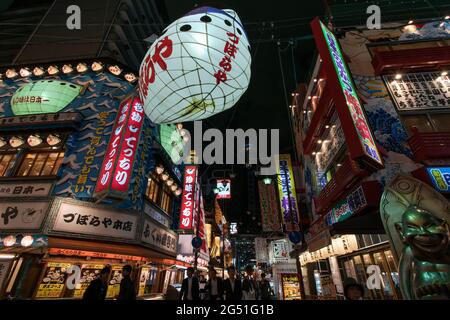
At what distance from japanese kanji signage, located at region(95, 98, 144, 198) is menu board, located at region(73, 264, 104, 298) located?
13.6 ft

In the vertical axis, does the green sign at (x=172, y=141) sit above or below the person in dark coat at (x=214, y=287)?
above

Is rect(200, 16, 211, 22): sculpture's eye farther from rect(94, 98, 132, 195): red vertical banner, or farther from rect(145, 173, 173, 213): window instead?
rect(145, 173, 173, 213): window

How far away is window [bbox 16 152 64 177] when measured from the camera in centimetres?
1137

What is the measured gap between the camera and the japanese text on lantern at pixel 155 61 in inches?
177

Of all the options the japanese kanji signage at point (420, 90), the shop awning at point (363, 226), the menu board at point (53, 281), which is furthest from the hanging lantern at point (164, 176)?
the japanese kanji signage at point (420, 90)

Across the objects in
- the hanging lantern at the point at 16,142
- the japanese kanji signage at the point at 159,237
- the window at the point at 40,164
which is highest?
the hanging lantern at the point at 16,142

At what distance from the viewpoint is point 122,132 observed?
10945mm

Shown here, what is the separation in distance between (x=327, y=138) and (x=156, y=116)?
12007 mm

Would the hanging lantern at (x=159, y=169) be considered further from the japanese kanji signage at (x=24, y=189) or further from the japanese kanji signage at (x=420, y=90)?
the japanese kanji signage at (x=420, y=90)

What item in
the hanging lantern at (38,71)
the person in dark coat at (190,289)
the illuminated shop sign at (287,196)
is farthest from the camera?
the illuminated shop sign at (287,196)

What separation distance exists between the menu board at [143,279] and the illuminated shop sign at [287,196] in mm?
10293

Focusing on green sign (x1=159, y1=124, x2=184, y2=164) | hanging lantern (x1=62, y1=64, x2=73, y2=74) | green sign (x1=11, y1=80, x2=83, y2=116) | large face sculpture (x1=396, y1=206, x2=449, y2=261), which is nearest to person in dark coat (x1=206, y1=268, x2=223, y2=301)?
large face sculpture (x1=396, y1=206, x2=449, y2=261)

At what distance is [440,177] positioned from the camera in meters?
8.04

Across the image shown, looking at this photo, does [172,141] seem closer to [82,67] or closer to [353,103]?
[82,67]
